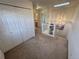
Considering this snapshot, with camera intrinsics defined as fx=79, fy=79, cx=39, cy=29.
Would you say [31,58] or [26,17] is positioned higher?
[26,17]

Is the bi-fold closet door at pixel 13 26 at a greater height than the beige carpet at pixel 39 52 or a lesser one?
greater

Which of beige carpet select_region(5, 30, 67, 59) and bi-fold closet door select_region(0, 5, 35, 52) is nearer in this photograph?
beige carpet select_region(5, 30, 67, 59)

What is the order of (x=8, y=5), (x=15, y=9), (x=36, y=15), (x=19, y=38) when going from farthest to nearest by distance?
(x=36, y=15)
(x=19, y=38)
(x=15, y=9)
(x=8, y=5)

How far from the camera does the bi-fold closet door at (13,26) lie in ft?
9.94

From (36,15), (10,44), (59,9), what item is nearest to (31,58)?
(10,44)

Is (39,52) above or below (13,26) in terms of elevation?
below

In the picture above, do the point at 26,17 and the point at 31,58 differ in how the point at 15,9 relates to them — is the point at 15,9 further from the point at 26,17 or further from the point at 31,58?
the point at 31,58

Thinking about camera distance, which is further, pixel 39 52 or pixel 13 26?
pixel 13 26

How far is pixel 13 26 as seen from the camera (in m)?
3.58

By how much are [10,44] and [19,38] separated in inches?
27.4

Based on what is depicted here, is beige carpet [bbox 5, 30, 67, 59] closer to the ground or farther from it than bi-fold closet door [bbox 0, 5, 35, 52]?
closer to the ground

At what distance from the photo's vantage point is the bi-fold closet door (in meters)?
3.03

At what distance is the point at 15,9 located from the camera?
369 cm

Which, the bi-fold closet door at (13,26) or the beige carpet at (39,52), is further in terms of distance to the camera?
the bi-fold closet door at (13,26)
